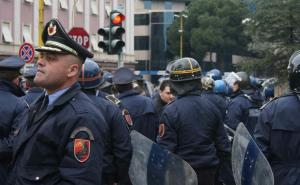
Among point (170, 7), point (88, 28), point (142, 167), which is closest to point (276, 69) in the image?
point (88, 28)

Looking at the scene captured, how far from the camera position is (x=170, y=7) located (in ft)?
283

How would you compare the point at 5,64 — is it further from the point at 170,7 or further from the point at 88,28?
the point at 170,7

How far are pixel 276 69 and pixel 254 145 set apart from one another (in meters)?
36.3

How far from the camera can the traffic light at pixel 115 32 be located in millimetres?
13934

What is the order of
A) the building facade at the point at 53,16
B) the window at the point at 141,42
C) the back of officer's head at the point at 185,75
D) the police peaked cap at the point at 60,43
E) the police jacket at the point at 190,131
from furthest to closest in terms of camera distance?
the window at the point at 141,42
the building facade at the point at 53,16
the back of officer's head at the point at 185,75
the police jacket at the point at 190,131
the police peaked cap at the point at 60,43

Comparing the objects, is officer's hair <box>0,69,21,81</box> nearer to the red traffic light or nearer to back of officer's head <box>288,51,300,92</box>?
back of officer's head <box>288,51,300,92</box>

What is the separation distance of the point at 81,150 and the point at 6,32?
128 feet

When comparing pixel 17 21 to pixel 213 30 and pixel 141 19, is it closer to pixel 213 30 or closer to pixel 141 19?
pixel 213 30

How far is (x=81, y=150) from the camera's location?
3686 mm

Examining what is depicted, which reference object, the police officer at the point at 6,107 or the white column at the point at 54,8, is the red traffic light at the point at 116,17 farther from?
the white column at the point at 54,8

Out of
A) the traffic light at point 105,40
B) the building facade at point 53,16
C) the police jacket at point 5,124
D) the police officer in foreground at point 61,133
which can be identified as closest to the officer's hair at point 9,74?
the police jacket at point 5,124

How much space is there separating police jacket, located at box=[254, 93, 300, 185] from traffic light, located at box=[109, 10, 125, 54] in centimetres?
891

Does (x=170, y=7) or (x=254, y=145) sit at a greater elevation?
(x=170, y=7)

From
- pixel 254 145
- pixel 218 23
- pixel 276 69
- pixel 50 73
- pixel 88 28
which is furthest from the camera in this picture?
pixel 218 23
